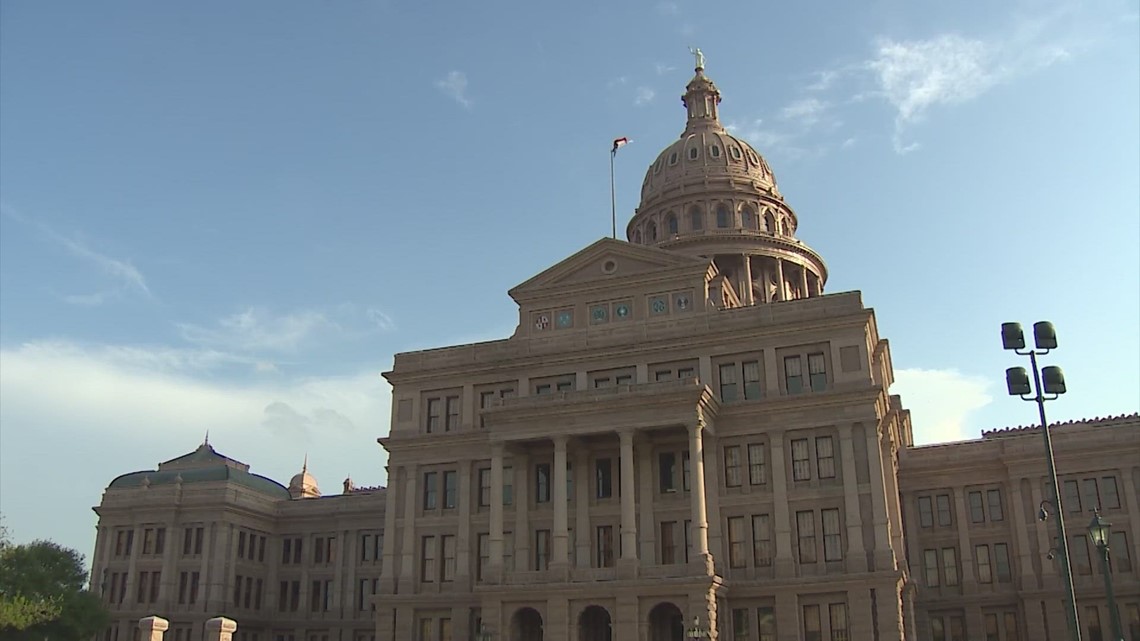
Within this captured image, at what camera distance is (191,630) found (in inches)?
3022

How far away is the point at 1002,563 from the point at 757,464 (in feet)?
72.6

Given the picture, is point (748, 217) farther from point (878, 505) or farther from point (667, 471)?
point (878, 505)

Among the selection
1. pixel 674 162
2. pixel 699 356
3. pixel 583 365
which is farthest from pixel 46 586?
pixel 674 162

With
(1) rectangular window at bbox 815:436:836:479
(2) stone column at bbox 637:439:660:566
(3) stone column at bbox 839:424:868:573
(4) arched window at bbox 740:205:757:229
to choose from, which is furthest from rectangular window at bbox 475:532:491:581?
(4) arched window at bbox 740:205:757:229

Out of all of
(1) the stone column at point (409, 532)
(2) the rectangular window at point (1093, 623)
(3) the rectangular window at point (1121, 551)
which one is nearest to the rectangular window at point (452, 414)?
(1) the stone column at point (409, 532)

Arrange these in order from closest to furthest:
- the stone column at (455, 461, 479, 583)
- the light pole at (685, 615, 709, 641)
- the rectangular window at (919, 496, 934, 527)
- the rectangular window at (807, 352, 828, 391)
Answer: the light pole at (685, 615, 709, 641)
the rectangular window at (807, 352, 828, 391)
the stone column at (455, 461, 479, 583)
the rectangular window at (919, 496, 934, 527)

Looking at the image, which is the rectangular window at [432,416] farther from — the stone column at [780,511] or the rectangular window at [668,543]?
the stone column at [780,511]

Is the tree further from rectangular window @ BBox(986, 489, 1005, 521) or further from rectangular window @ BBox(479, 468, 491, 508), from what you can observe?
rectangular window @ BBox(986, 489, 1005, 521)

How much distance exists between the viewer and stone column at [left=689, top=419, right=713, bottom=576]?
50219 mm

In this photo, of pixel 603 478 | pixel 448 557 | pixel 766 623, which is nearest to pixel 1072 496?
pixel 766 623

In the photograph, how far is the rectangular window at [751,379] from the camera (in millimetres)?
55969

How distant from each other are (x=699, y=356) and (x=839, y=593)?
1432cm

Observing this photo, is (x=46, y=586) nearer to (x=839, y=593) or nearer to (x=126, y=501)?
(x=126, y=501)

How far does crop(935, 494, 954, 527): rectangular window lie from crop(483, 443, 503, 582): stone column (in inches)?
1193
